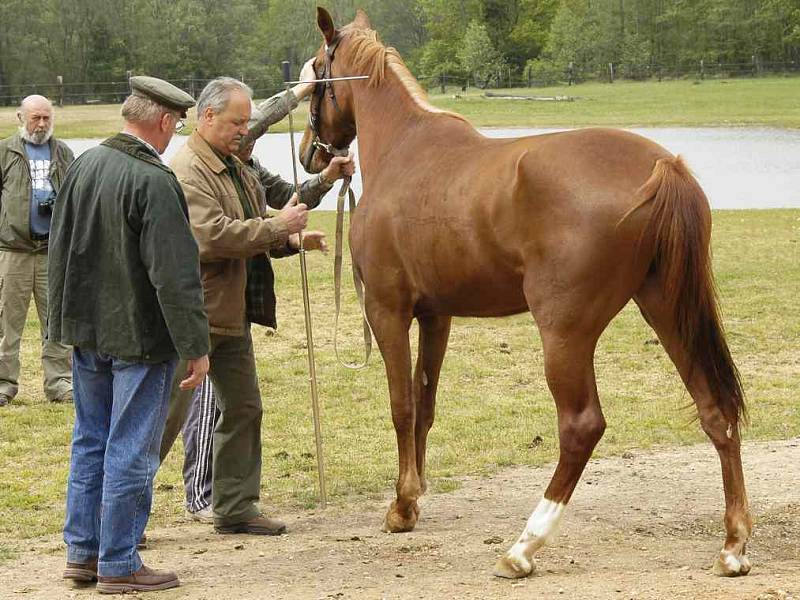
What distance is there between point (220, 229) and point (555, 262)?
153cm

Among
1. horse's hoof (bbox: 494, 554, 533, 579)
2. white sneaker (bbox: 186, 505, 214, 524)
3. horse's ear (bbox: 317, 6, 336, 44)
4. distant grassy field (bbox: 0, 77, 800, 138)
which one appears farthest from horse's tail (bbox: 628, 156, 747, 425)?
distant grassy field (bbox: 0, 77, 800, 138)

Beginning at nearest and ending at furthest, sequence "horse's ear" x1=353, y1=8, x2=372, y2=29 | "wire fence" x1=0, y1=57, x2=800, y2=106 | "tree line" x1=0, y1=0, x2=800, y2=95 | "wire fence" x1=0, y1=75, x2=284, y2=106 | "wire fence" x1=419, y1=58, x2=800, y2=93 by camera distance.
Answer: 1. "horse's ear" x1=353, y1=8, x2=372, y2=29
2. "wire fence" x1=0, y1=75, x2=284, y2=106
3. "wire fence" x1=0, y1=57, x2=800, y2=106
4. "tree line" x1=0, y1=0, x2=800, y2=95
5. "wire fence" x1=419, y1=58, x2=800, y2=93

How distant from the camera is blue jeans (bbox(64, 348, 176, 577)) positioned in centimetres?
457

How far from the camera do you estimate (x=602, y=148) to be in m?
4.67

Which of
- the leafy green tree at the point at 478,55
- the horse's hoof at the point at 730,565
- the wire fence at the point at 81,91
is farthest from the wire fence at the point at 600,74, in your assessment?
the horse's hoof at the point at 730,565

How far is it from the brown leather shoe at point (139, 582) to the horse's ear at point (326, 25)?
8.98ft

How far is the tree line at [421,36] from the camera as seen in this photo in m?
58.0

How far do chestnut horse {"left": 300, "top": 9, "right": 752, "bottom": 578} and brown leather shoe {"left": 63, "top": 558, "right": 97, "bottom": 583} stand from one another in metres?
1.44

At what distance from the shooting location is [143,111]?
4559 mm

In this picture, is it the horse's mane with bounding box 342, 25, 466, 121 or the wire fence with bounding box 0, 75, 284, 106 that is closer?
the horse's mane with bounding box 342, 25, 466, 121

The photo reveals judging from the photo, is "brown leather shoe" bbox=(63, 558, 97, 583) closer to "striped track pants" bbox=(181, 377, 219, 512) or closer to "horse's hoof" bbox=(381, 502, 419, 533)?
"striped track pants" bbox=(181, 377, 219, 512)

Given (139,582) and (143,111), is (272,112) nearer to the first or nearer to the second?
(143,111)

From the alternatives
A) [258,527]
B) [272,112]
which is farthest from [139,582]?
[272,112]

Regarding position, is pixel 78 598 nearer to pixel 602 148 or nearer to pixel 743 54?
pixel 602 148
